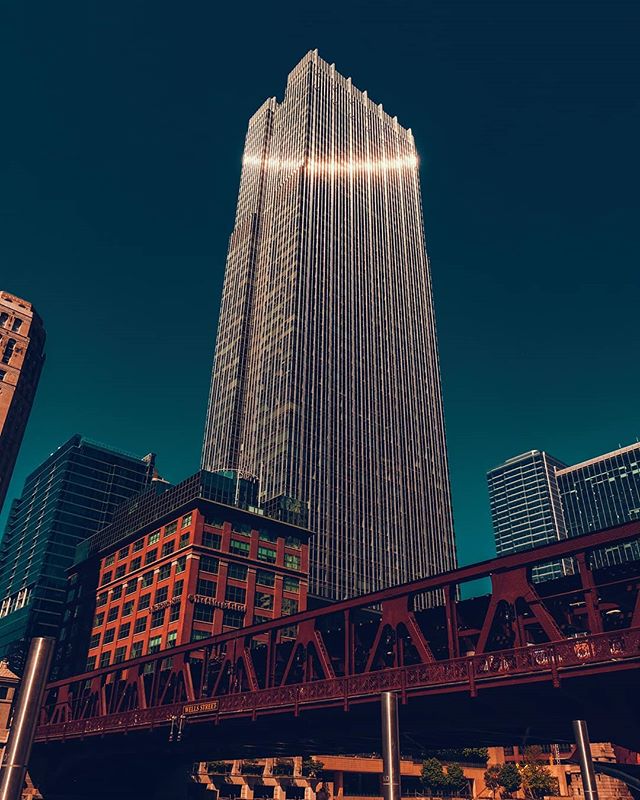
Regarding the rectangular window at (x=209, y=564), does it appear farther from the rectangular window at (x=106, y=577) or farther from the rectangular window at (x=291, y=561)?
the rectangular window at (x=106, y=577)

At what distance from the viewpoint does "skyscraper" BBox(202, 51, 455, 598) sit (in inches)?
5709

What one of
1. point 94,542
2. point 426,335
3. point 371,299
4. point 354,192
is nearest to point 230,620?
point 94,542

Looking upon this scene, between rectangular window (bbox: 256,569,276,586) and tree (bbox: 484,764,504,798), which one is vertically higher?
rectangular window (bbox: 256,569,276,586)

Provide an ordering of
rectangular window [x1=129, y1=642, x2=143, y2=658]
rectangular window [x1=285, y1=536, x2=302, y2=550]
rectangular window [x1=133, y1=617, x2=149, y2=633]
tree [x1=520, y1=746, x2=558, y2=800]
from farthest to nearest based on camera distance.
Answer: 1. tree [x1=520, y1=746, x2=558, y2=800]
2. rectangular window [x1=285, y1=536, x2=302, y2=550]
3. rectangular window [x1=133, y1=617, x2=149, y2=633]
4. rectangular window [x1=129, y1=642, x2=143, y2=658]

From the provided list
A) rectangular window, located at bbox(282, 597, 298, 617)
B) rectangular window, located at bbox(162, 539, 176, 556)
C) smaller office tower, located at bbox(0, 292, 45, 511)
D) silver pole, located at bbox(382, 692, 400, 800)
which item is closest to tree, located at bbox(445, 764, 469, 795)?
rectangular window, located at bbox(282, 597, 298, 617)

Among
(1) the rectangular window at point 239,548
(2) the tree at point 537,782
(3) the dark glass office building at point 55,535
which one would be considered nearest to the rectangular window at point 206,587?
(1) the rectangular window at point 239,548

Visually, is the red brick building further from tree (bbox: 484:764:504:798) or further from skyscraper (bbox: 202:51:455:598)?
tree (bbox: 484:764:504:798)

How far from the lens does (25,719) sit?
550 inches

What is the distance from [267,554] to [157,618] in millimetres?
19620

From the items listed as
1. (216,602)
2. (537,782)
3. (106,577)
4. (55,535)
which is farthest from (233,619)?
(55,535)

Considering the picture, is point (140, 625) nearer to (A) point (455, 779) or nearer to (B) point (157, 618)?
(B) point (157, 618)

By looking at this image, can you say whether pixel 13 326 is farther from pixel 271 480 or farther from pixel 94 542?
pixel 271 480

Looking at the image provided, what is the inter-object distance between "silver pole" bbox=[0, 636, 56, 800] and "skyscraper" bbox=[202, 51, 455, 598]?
11944cm

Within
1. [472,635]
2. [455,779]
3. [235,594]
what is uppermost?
[235,594]
